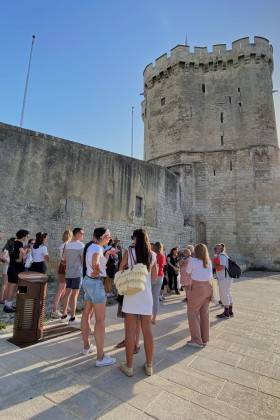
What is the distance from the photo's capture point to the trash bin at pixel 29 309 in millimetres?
3621

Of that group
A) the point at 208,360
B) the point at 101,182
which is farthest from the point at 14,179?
the point at 208,360

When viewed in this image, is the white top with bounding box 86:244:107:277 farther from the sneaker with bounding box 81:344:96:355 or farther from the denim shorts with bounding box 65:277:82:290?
the denim shorts with bounding box 65:277:82:290

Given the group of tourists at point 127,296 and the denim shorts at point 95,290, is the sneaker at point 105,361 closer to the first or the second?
the group of tourists at point 127,296

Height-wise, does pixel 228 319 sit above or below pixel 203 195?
below

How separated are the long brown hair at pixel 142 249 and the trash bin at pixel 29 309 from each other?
180 centimetres

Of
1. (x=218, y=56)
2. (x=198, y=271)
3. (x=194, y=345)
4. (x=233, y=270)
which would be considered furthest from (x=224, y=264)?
(x=218, y=56)

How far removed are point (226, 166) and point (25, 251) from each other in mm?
16612

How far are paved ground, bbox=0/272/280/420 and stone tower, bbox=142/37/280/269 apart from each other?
46.7 ft

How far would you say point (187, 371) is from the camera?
2941 millimetres

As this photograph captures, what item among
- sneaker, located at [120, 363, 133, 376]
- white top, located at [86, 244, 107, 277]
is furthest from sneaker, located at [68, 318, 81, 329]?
sneaker, located at [120, 363, 133, 376]

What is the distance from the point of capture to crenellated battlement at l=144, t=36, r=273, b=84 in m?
19.6

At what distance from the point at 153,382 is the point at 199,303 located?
1.48m

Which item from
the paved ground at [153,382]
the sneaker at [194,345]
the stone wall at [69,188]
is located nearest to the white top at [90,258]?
the paved ground at [153,382]

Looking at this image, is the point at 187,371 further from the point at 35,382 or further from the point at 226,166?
the point at 226,166
